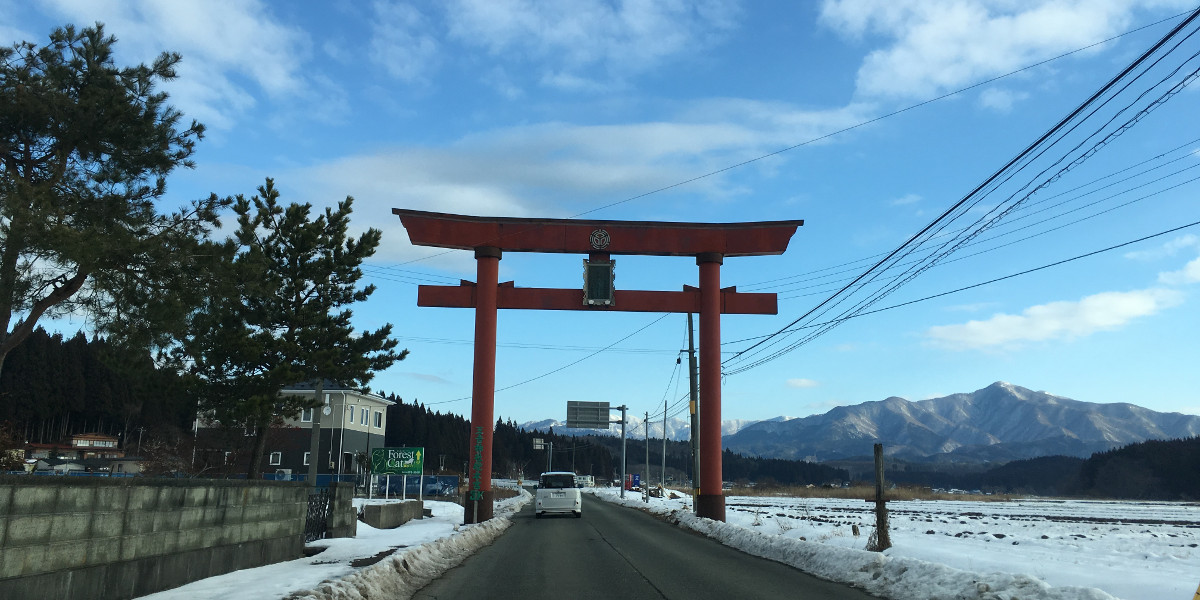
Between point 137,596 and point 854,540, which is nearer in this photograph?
point 137,596

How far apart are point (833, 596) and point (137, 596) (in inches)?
368

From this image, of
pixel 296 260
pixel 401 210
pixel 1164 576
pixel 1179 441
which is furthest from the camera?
pixel 1179 441

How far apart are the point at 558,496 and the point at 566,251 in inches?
478

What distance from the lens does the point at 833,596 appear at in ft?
35.4

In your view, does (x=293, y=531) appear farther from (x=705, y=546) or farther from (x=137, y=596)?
(x=705, y=546)

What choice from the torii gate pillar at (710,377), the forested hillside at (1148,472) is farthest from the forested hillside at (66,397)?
the forested hillside at (1148,472)

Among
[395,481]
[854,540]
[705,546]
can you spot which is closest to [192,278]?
[705,546]

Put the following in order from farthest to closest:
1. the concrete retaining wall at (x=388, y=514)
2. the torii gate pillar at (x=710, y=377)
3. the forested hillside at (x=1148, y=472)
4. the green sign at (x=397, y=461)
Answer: the forested hillside at (x=1148, y=472)
the green sign at (x=397, y=461)
the torii gate pillar at (x=710, y=377)
the concrete retaining wall at (x=388, y=514)

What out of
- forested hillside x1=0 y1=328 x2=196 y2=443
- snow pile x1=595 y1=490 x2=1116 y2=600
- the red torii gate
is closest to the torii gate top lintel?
the red torii gate

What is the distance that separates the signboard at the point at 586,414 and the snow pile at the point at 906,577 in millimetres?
55480

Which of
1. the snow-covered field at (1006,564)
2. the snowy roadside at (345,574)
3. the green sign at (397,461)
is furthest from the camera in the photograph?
the green sign at (397,461)

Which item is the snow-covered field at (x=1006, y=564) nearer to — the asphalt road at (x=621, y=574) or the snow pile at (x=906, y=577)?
the snow pile at (x=906, y=577)

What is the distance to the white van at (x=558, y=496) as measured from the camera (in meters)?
34.8

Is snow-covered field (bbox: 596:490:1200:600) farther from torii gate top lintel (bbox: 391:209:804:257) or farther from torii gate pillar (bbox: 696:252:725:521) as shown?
torii gate top lintel (bbox: 391:209:804:257)
